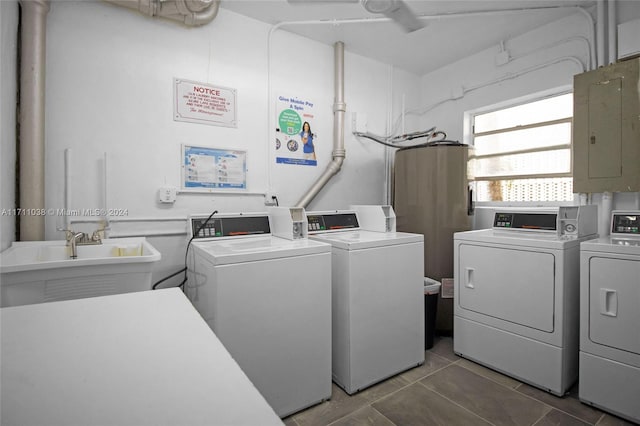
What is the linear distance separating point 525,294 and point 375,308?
93 cm

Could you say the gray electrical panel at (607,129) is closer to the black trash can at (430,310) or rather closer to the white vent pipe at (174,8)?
the black trash can at (430,310)

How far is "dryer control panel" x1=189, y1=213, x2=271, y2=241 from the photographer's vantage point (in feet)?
6.75

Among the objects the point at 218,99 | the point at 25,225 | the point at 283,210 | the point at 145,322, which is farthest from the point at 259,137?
the point at 145,322

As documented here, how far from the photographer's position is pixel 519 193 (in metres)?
2.91

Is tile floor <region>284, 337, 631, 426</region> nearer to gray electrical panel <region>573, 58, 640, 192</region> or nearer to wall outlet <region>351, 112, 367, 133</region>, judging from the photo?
gray electrical panel <region>573, 58, 640, 192</region>

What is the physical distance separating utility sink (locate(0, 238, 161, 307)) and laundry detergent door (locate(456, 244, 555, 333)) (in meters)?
1.99

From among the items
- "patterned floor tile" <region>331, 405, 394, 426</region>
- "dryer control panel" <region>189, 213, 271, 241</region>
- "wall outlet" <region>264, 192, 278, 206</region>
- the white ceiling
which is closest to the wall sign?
"wall outlet" <region>264, 192, 278, 206</region>

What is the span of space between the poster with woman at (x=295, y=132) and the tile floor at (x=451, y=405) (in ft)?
5.81

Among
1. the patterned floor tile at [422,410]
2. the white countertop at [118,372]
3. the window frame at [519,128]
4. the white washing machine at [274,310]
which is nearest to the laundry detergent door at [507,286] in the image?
the patterned floor tile at [422,410]

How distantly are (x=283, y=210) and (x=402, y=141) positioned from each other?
1867 mm

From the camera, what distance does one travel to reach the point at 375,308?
194 cm

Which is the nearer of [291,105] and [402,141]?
[291,105]

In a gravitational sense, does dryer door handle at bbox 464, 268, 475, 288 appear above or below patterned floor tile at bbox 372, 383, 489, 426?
above

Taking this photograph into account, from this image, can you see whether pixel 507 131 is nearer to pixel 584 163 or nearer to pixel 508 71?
Result: pixel 508 71
